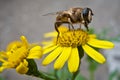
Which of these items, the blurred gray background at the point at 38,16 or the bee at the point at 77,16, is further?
the blurred gray background at the point at 38,16

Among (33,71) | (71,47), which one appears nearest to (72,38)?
(71,47)

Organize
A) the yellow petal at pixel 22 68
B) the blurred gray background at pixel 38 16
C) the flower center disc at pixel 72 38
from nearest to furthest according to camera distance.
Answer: the yellow petal at pixel 22 68 < the flower center disc at pixel 72 38 < the blurred gray background at pixel 38 16

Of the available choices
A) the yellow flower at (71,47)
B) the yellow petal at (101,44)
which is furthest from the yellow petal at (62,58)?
the yellow petal at (101,44)

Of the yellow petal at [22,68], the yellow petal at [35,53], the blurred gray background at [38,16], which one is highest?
the yellow petal at [35,53]

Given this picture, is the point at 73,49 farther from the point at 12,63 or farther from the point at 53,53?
the point at 12,63

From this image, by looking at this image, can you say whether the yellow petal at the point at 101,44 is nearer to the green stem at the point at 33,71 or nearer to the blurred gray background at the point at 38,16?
the green stem at the point at 33,71

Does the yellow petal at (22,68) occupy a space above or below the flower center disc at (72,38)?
below

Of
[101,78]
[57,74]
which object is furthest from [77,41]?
[101,78]
